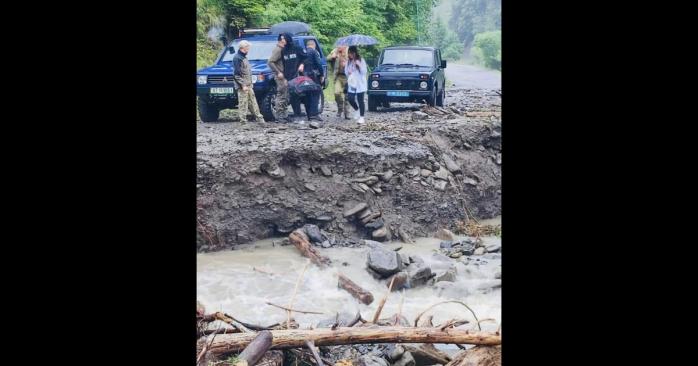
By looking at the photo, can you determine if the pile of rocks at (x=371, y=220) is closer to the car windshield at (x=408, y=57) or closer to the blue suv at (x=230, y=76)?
the blue suv at (x=230, y=76)

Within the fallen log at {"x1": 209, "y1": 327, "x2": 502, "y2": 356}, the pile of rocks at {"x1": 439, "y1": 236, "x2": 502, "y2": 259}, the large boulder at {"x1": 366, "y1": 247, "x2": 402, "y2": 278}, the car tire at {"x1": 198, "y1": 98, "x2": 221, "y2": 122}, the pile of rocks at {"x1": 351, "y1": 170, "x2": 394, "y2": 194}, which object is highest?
the car tire at {"x1": 198, "y1": 98, "x2": 221, "y2": 122}

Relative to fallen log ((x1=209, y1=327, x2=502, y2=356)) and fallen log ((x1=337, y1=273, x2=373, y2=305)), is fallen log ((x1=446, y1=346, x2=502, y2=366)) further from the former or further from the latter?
fallen log ((x1=337, y1=273, x2=373, y2=305))

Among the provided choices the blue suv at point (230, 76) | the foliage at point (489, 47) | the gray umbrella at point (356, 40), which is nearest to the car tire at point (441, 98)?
the foliage at point (489, 47)

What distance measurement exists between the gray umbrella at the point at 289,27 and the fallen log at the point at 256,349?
2.44 metres

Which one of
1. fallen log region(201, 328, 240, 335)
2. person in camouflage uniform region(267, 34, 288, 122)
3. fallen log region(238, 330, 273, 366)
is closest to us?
fallen log region(238, 330, 273, 366)

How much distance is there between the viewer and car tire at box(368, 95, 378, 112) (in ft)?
19.4

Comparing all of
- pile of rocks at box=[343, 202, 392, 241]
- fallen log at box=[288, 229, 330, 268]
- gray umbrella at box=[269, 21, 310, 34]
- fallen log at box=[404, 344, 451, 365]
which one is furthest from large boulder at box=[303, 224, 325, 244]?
gray umbrella at box=[269, 21, 310, 34]

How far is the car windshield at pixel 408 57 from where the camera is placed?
5.77 m

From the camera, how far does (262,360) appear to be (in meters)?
4.91

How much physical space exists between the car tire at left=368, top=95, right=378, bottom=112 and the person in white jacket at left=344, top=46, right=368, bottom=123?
0.18ft

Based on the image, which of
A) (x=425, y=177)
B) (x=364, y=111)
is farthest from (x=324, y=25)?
(x=425, y=177)

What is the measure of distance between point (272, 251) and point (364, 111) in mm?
1442

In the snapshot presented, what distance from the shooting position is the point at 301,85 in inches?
233
